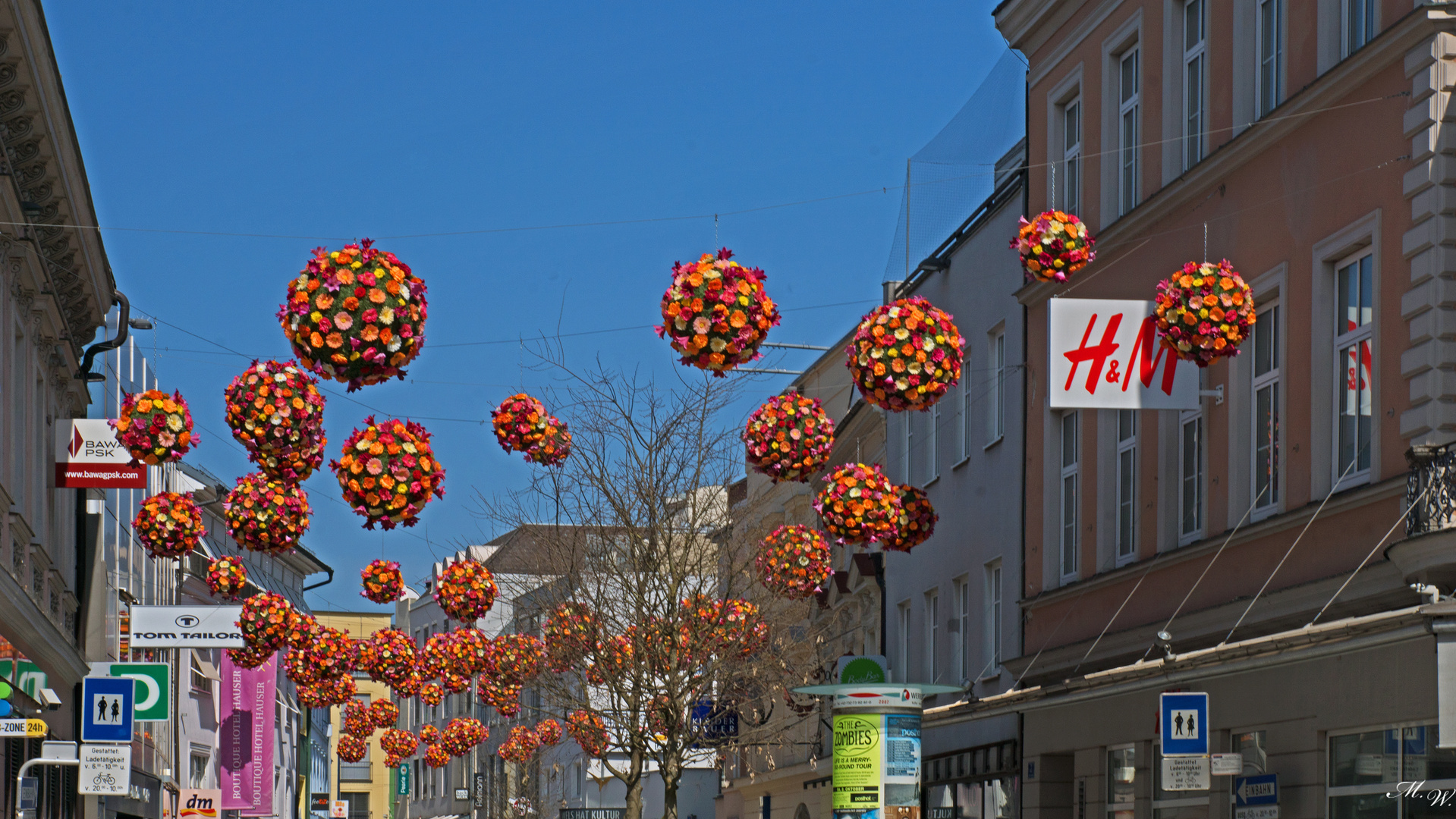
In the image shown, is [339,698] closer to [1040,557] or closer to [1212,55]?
[1040,557]

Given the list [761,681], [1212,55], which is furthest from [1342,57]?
[761,681]

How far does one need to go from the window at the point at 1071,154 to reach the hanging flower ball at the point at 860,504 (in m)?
6.49

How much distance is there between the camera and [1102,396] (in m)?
15.7

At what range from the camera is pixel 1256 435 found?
55.9 feet

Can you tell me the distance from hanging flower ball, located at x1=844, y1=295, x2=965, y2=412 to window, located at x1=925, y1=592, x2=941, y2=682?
1431 centimetres

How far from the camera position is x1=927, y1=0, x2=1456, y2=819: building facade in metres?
13.8

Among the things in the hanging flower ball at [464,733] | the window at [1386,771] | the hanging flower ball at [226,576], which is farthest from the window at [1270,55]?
the hanging flower ball at [464,733]

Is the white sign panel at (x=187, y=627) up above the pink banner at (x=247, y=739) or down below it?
above

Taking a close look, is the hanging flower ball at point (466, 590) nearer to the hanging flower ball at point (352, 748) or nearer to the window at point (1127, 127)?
the window at point (1127, 127)

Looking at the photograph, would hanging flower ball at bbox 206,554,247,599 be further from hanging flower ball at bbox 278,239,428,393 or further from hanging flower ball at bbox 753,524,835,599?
hanging flower ball at bbox 278,239,428,393

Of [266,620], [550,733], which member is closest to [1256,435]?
[266,620]

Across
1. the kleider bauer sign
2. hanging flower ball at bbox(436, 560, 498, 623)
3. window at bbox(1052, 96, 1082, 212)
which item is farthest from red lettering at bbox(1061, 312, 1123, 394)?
hanging flower ball at bbox(436, 560, 498, 623)

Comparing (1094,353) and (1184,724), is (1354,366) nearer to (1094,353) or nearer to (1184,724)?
(1094,353)

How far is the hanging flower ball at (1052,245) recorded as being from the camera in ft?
44.6
